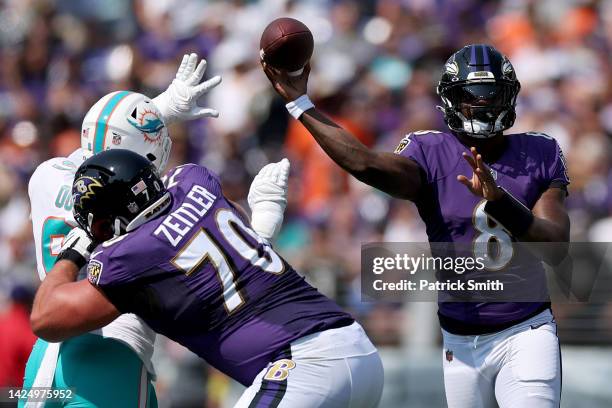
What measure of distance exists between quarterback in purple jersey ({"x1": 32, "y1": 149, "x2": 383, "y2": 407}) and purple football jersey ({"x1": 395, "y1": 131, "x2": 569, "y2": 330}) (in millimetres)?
771

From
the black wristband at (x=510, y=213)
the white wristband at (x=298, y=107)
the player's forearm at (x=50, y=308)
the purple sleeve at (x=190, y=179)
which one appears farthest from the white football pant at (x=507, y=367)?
the player's forearm at (x=50, y=308)

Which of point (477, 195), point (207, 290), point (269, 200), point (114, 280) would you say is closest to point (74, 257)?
point (114, 280)

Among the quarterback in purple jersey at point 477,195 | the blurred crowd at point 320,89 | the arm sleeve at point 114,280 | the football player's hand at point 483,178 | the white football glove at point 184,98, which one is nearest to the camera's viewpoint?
the arm sleeve at point 114,280

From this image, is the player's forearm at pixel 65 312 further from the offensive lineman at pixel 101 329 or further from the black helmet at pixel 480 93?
the black helmet at pixel 480 93

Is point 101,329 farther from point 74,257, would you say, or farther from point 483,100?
point 483,100

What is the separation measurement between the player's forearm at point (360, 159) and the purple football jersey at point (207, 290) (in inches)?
26.4

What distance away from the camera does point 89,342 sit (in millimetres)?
4871

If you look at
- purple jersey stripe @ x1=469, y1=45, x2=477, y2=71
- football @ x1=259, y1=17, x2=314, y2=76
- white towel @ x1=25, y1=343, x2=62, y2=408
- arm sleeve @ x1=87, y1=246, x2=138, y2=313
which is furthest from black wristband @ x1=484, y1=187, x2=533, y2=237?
white towel @ x1=25, y1=343, x2=62, y2=408

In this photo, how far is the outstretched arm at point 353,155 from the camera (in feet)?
15.4

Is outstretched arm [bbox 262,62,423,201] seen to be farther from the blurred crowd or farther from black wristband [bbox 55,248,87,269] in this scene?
the blurred crowd

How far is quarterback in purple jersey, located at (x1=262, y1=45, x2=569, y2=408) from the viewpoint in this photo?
4.68 meters

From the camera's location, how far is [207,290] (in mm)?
4125

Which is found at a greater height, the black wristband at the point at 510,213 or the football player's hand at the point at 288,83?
the football player's hand at the point at 288,83

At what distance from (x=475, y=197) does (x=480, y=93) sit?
47 centimetres
